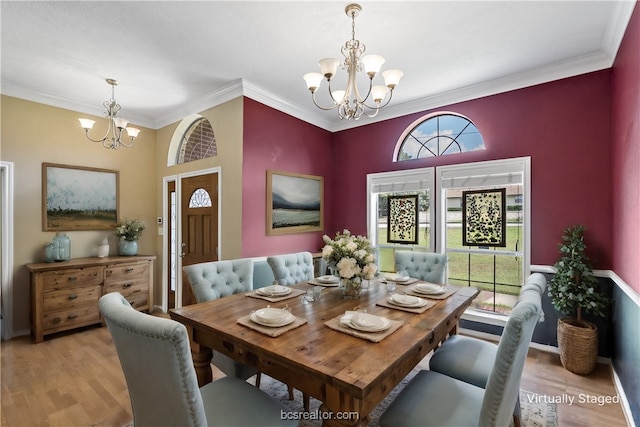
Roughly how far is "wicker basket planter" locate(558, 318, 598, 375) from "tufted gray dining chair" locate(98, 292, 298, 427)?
2587 millimetres

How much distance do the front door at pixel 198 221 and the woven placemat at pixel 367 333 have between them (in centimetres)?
232

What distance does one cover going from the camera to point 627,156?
2.08 metres

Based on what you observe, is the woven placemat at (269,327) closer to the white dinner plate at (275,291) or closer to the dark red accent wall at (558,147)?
the white dinner plate at (275,291)

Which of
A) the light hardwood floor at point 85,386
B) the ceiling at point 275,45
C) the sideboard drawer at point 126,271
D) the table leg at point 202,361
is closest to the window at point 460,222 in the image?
the light hardwood floor at point 85,386

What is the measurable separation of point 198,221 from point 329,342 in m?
2.94

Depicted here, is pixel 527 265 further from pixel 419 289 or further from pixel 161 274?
pixel 161 274

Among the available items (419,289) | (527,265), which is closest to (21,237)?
(419,289)

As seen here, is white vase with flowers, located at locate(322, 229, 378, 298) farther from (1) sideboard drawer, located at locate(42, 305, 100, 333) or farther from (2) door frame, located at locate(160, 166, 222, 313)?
(1) sideboard drawer, located at locate(42, 305, 100, 333)

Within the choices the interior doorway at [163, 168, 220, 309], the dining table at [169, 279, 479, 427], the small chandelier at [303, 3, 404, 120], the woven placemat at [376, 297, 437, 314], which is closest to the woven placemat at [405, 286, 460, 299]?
the dining table at [169, 279, 479, 427]

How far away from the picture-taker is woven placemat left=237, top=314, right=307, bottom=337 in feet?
4.66

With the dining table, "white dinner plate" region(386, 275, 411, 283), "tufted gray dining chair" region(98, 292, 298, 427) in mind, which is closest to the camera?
"tufted gray dining chair" region(98, 292, 298, 427)

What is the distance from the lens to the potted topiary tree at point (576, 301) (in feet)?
8.00

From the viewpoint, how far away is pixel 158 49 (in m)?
2.50

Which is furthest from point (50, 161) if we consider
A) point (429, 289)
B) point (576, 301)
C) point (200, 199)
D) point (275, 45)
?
point (576, 301)
